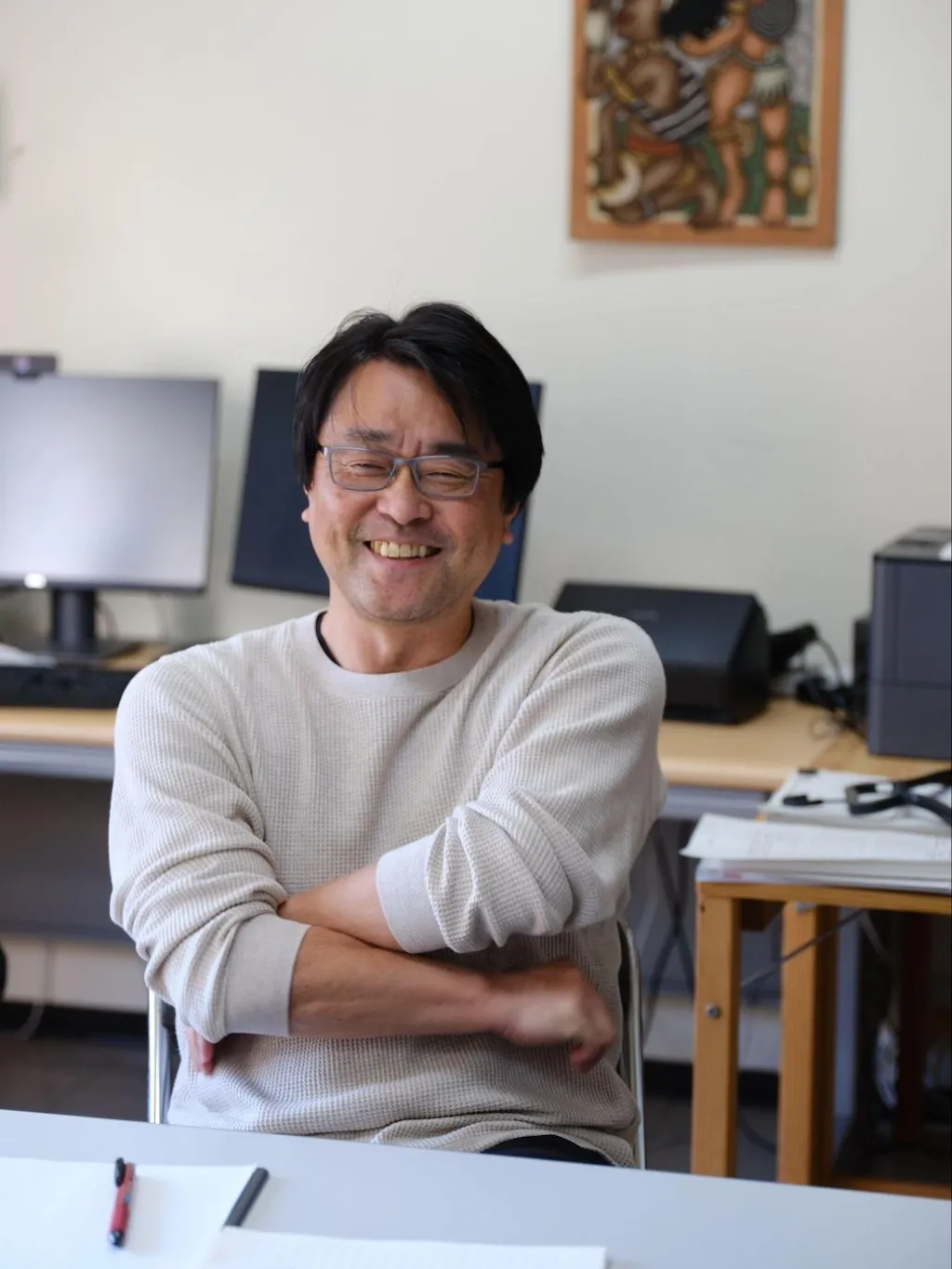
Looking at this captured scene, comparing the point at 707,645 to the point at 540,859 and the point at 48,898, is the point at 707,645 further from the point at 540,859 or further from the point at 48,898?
the point at 48,898

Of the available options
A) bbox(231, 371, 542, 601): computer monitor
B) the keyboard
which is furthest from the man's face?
bbox(231, 371, 542, 601): computer monitor

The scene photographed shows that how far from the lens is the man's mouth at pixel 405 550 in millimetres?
1633

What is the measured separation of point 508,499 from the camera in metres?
1.70

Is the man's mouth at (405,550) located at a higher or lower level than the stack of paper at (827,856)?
higher

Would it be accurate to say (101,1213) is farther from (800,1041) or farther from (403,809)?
(800,1041)

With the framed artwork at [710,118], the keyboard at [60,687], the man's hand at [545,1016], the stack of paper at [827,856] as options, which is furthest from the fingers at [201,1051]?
the framed artwork at [710,118]

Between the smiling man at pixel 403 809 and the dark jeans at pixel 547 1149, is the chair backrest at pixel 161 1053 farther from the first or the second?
the dark jeans at pixel 547 1149

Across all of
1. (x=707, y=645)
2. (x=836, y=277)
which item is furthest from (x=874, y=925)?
(x=836, y=277)

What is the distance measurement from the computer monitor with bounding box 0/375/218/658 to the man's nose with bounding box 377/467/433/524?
143 centimetres

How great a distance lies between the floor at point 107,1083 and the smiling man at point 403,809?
54.3 inches

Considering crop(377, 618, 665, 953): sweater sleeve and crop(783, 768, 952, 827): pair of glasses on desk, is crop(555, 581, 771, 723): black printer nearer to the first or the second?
crop(783, 768, 952, 827): pair of glasses on desk

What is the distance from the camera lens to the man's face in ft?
5.28

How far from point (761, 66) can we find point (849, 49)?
151 mm

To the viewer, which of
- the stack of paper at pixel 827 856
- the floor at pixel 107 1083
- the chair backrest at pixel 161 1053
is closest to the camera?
the chair backrest at pixel 161 1053
